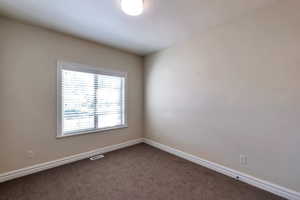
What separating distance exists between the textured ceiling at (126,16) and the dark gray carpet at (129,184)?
8.28ft

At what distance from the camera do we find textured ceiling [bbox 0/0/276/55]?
6.00ft

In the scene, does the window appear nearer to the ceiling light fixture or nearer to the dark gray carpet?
the dark gray carpet

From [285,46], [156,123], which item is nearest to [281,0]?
[285,46]

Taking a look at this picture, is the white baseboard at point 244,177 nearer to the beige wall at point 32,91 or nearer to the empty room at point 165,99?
the empty room at point 165,99

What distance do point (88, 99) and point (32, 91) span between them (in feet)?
3.06

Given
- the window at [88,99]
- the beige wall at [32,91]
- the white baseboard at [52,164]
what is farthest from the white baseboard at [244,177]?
the beige wall at [32,91]

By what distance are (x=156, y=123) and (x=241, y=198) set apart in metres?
2.19

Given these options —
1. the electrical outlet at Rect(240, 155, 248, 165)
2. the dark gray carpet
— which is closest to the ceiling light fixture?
the dark gray carpet

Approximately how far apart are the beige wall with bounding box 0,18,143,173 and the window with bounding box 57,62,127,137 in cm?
13

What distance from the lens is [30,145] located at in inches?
90.3

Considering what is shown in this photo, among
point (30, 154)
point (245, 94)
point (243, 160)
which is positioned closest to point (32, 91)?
point (30, 154)

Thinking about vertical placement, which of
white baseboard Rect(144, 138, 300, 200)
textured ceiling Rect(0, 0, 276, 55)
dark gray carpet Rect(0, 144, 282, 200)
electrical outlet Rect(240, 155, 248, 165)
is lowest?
dark gray carpet Rect(0, 144, 282, 200)

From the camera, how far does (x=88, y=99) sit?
116 inches

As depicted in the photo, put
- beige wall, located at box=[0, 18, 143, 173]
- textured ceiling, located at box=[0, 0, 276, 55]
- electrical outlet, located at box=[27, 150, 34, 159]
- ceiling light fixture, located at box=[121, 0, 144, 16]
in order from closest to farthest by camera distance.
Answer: ceiling light fixture, located at box=[121, 0, 144, 16]
textured ceiling, located at box=[0, 0, 276, 55]
beige wall, located at box=[0, 18, 143, 173]
electrical outlet, located at box=[27, 150, 34, 159]
